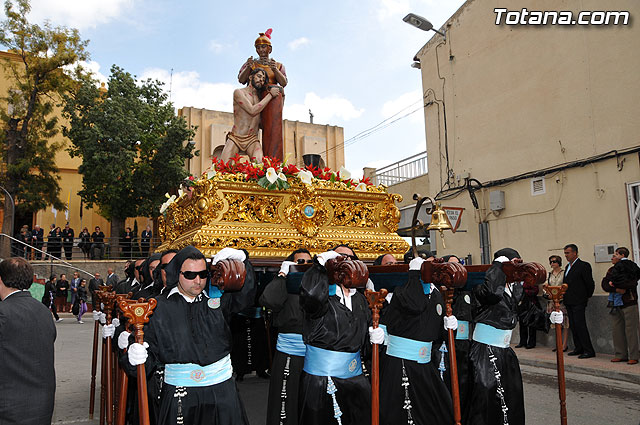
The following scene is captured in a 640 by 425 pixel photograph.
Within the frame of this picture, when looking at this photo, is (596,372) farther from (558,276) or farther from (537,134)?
(537,134)

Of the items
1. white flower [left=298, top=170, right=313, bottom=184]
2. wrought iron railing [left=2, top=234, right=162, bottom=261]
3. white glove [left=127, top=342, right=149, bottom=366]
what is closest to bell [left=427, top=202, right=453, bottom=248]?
white flower [left=298, top=170, right=313, bottom=184]

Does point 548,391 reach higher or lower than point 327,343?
lower

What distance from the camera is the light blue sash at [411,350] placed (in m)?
3.93

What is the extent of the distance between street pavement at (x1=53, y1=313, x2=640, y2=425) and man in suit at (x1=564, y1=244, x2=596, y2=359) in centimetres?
28

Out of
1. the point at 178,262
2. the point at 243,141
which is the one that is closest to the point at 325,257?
the point at 178,262

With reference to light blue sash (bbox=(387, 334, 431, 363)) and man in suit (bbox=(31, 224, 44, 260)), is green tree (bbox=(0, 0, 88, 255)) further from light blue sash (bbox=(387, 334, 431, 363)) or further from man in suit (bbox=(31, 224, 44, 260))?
light blue sash (bbox=(387, 334, 431, 363))

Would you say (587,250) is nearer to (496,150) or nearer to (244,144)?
(496,150)

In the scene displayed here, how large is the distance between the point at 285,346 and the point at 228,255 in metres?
1.91

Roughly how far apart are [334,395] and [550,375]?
17.8ft

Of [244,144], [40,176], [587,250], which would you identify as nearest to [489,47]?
[587,250]

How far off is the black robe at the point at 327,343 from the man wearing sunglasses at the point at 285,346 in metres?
0.77

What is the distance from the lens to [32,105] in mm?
19922

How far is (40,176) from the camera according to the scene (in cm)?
2100

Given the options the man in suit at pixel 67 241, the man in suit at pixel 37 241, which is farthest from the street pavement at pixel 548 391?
the man in suit at pixel 37 241
